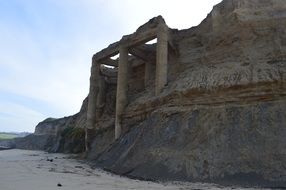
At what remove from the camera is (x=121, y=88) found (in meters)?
35.7

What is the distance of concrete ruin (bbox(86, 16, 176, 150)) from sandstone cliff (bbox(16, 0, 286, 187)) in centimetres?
127

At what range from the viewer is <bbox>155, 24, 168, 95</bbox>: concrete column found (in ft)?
98.6

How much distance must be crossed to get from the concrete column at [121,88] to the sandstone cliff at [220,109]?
1.48 metres

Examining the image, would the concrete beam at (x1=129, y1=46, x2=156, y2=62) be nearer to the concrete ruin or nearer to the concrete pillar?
the concrete ruin

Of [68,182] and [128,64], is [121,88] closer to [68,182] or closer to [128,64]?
[128,64]

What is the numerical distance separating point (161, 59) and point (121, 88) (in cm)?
655

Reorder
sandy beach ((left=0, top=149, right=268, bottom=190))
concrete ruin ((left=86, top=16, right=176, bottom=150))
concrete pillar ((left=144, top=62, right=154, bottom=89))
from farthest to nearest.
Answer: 1. concrete pillar ((left=144, top=62, right=154, bottom=89))
2. concrete ruin ((left=86, top=16, right=176, bottom=150))
3. sandy beach ((left=0, top=149, right=268, bottom=190))

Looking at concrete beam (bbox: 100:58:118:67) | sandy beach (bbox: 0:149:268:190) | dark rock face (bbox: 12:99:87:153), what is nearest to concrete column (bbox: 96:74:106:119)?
concrete beam (bbox: 100:58:118:67)

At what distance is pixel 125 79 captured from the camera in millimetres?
36219

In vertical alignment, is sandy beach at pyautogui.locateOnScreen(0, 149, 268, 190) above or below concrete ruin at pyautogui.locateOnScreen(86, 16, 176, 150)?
below

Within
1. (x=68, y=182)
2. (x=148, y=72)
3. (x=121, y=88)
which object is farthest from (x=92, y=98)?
(x=68, y=182)

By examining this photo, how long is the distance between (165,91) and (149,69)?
936 centimetres

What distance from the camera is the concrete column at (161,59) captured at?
30.0 meters

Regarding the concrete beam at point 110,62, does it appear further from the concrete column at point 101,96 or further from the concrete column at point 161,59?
the concrete column at point 161,59
